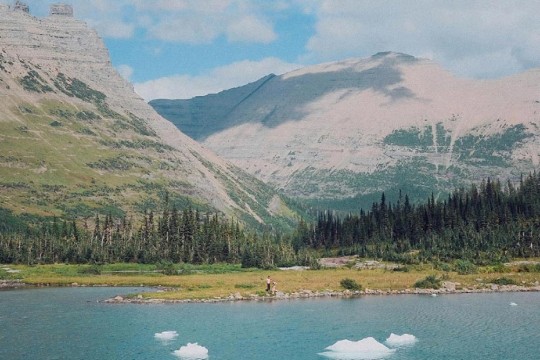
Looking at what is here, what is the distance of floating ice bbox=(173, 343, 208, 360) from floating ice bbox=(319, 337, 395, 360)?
44.6 feet

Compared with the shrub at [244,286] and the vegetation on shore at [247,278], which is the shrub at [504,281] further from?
the shrub at [244,286]

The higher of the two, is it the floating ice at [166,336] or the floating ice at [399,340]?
the floating ice at [166,336]

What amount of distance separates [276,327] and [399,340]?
62.4 ft

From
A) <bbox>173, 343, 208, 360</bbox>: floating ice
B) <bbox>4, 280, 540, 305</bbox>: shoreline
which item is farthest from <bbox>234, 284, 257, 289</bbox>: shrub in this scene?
<bbox>173, 343, 208, 360</bbox>: floating ice

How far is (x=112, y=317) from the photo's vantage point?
11050 centimetres

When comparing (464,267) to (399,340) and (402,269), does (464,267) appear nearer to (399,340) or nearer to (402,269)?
(402,269)

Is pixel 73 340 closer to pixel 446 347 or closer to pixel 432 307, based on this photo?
pixel 446 347

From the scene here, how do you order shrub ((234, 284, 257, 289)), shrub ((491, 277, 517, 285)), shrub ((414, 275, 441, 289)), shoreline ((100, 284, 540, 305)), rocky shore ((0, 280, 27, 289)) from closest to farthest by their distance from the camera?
shoreline ((100, 284, 540, 305))
shrub ((414, 275, 441, 289))
shrub ((234, 284, 257, 289))
shrub ((491, 277, 517, 285))
rocky shore ((0, 280, 27, 289))

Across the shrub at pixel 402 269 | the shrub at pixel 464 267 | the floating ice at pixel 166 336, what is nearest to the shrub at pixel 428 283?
the shrub at pixel 464 267

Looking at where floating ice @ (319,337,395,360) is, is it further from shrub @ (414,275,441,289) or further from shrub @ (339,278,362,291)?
shrub @ (414,275,441,289)

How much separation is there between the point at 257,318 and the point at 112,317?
2201 centimetres

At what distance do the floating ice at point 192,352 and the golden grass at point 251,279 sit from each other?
49.1 meters

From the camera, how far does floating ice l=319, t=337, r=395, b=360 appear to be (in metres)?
81.4

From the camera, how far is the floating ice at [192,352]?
8231 centimetres
